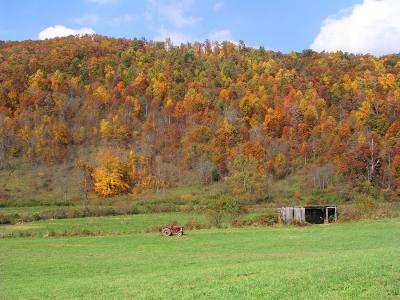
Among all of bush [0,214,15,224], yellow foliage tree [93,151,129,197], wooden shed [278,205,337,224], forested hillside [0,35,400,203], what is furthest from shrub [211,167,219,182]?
wooden shed [278,205,337,224]

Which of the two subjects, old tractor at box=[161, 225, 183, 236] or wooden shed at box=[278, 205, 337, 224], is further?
wooden shed at box=[278, 205, 337, 224]

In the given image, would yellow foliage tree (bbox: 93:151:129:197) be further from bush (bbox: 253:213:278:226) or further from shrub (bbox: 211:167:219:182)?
bush (bbox: 253:213:278:226)

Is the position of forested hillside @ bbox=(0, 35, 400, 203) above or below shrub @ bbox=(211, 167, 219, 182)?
above

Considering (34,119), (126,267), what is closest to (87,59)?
(34,119)

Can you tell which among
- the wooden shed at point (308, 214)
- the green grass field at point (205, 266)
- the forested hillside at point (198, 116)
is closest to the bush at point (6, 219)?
the green grass field at point (205, 266)

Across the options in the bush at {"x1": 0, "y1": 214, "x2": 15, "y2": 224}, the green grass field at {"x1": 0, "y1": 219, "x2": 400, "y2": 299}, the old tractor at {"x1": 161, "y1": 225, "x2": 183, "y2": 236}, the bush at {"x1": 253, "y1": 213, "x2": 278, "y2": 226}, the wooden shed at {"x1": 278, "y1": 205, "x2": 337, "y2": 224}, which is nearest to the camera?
the green grass field at {"x1": 0, "y1": 219, "x2": 400, "y2": 299}

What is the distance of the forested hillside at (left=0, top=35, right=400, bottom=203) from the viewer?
117 metres

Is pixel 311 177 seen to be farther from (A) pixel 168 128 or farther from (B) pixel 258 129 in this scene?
(A) pixel 168 128

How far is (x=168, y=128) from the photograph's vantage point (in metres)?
142

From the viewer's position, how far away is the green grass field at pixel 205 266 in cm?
1372

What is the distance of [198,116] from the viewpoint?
143m

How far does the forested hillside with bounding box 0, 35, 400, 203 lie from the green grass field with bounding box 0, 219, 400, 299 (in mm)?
63897

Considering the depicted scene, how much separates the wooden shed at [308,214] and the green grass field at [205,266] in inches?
380

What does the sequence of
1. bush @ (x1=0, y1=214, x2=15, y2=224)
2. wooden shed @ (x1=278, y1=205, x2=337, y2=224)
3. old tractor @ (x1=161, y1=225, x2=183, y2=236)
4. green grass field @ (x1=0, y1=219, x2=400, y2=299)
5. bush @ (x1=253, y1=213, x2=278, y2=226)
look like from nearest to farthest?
green grass field @ (x1=0, y1=219, x2=400, y2=299) < old tractor @ (x1=161, y1=225, x2=183, y2=236) < bush @ (x1=253, y1=213, x2=278, y2=226) < wooden shed @ (x1=278, y1=205, x2=337, y2=224) < bush @ (x1=0, y1=214, x2=15, y2=224)
